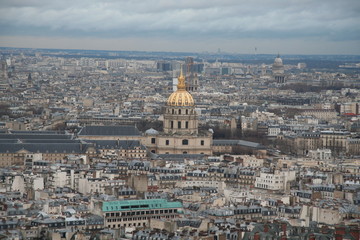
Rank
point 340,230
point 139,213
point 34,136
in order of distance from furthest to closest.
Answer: point 34,136
point 139,213
point 340,230

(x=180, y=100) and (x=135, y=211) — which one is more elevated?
(x=180, y=100)

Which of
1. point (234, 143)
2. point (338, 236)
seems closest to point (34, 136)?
point (234, 143)

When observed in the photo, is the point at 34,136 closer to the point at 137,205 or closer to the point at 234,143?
the point at 234,143

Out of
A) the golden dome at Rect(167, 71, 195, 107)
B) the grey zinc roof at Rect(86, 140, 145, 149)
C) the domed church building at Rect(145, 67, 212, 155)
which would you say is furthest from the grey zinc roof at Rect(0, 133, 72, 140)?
the golden dome at Rect(167, 71, 195, 107)

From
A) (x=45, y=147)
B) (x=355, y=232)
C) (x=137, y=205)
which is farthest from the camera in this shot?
(x=45, y=147)

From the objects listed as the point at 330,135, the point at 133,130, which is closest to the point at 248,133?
the point at 330,135

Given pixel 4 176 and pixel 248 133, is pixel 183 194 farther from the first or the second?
pixel 248 133
